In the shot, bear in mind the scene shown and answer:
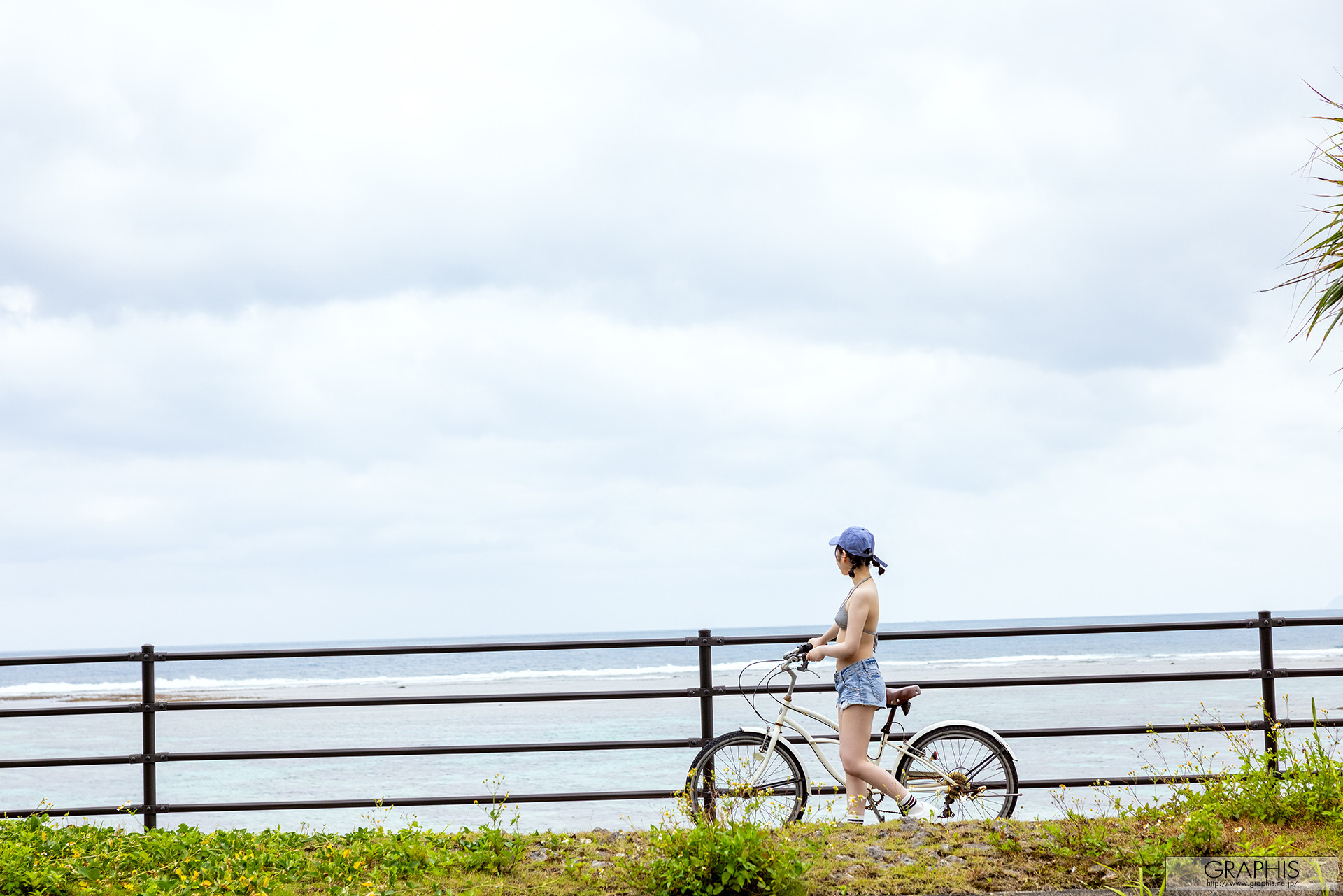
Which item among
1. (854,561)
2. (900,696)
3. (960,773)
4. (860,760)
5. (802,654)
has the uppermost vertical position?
(854,561)

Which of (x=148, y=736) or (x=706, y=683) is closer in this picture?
(x=706, y=683)

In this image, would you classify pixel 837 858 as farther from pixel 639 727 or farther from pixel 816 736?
pixel 639 727

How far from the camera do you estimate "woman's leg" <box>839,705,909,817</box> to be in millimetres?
5883

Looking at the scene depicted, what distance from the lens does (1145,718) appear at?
785 inches

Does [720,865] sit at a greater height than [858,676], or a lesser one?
lesser

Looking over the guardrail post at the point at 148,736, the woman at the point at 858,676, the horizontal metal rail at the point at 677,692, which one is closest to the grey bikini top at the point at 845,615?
the woman at the point at 858,676

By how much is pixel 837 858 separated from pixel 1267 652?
171 inches

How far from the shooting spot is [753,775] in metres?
6.21

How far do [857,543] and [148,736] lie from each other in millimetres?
5200

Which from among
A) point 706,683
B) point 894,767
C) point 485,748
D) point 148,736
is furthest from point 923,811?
point 148,736

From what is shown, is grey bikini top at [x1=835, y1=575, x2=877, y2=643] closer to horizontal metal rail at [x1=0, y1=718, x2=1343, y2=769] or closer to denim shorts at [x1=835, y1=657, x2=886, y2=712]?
denim shorts at [x1=835, y1=657, x2=886, y2=712]

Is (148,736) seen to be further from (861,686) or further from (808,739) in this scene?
(861,686)

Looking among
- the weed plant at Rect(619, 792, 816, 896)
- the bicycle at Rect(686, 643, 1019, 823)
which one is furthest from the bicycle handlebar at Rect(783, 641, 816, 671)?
the weed plant at Rect(619, 792, 816, 896)

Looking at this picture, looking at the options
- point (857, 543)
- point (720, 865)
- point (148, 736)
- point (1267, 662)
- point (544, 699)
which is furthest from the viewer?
point (1267, 662)
